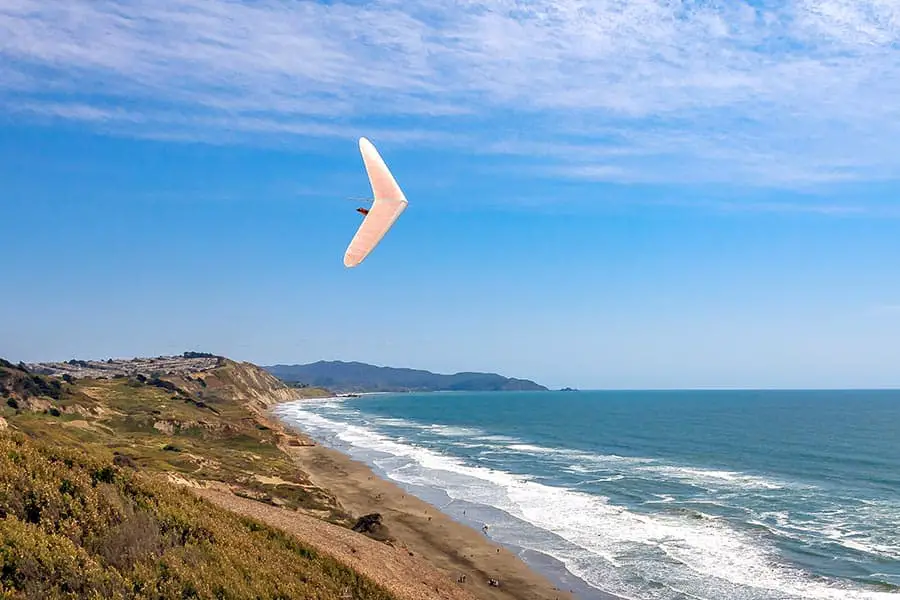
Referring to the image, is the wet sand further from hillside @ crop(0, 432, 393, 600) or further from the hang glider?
the hang glider

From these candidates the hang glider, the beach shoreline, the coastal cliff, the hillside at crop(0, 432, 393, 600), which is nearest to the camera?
the hillside at crop(0, 432, 393, 600)

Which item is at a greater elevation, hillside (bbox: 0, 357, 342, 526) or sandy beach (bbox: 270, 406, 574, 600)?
hillside (bbox: 0, 357, 342, 526)

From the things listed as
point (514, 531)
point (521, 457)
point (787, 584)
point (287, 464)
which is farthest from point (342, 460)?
point (787, 584)

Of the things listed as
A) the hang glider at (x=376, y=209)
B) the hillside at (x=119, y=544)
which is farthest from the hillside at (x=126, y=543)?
the hang glider at (x=376, y=209)

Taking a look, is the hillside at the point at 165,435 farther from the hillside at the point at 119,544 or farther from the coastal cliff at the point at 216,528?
the hillside at the point at 119,544

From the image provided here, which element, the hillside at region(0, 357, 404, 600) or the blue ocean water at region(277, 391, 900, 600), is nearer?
the hillside at region(0, 357, 404, 600)

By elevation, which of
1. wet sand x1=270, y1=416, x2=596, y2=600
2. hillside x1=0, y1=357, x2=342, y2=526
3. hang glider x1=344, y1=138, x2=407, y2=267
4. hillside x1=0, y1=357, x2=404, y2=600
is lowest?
wet sand x1=270, y1=416, x2=596, y2=600

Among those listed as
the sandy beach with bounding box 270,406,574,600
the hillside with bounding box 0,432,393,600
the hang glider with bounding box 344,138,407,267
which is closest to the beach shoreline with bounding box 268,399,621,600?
the sandy beach with bounding box 270,406,574,600

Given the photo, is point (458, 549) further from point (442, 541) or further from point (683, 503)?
point (683, 503)
